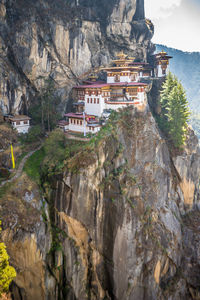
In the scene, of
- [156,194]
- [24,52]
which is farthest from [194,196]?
[24,52]

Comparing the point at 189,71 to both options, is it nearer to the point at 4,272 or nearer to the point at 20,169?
the point at 20,169

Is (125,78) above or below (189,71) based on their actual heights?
below

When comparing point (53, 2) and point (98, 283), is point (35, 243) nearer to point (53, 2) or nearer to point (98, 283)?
point (98, 283)

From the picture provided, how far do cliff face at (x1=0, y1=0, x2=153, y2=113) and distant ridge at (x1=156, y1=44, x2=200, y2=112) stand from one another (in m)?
138

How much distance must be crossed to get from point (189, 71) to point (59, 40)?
168701 millimetres

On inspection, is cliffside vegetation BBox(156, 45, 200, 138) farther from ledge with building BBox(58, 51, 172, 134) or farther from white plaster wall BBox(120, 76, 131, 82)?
ledge with building BBox(58, 51, 172, 134)

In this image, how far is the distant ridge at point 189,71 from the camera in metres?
184

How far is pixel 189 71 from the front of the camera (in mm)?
189250

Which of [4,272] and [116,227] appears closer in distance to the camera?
[4,272]

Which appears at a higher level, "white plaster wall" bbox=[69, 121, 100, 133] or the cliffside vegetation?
the cliffside vegetation

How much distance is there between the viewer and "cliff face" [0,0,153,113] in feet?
127

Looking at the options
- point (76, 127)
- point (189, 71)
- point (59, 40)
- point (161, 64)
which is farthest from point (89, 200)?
point (189, 71)

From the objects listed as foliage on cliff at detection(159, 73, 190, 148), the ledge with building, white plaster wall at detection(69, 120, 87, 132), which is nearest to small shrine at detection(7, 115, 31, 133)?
the ledge with building

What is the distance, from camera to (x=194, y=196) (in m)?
46.1
